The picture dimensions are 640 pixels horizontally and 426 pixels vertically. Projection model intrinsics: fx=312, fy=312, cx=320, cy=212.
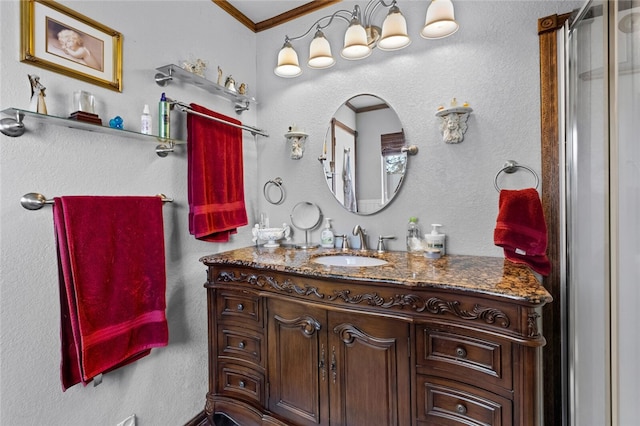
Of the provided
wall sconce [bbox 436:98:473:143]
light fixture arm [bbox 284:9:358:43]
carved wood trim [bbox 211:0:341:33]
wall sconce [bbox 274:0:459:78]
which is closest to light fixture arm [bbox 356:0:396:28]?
wall sconce [bbox 274:0:459:78]

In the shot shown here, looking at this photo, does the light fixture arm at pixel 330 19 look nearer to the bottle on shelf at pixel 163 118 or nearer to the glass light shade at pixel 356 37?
the glass light shade at pixel 356 37

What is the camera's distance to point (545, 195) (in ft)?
4.69

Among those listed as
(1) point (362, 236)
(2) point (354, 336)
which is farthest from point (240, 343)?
(1) point (362, 236)

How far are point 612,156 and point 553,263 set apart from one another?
60cm

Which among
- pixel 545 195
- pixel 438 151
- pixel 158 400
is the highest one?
pixel 438 151

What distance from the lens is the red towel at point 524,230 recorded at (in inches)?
49.8

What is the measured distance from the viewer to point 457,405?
109 centimetres

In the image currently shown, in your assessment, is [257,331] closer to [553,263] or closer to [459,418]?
[459,418]

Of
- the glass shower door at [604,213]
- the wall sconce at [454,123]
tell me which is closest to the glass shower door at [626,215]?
the glass shower door at [604,213]

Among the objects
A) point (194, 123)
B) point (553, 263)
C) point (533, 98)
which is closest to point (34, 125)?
point (194, 123)

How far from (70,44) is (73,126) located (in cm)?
33

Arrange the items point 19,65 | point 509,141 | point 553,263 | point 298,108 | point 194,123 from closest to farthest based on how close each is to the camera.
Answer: point 19,65 → point 553,263 → point 509,141 → point 194,123 → point 298,108

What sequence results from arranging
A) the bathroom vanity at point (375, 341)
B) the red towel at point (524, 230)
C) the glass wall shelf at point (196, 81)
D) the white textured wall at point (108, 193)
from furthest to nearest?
the glass wall shelf at point (196, 81) < the red towel at point (524, 230) < the white textured wall at point (108, 193) < the bathroom vanity at point (375, 341)

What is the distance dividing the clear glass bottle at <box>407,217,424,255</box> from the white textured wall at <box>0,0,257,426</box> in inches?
43.9
